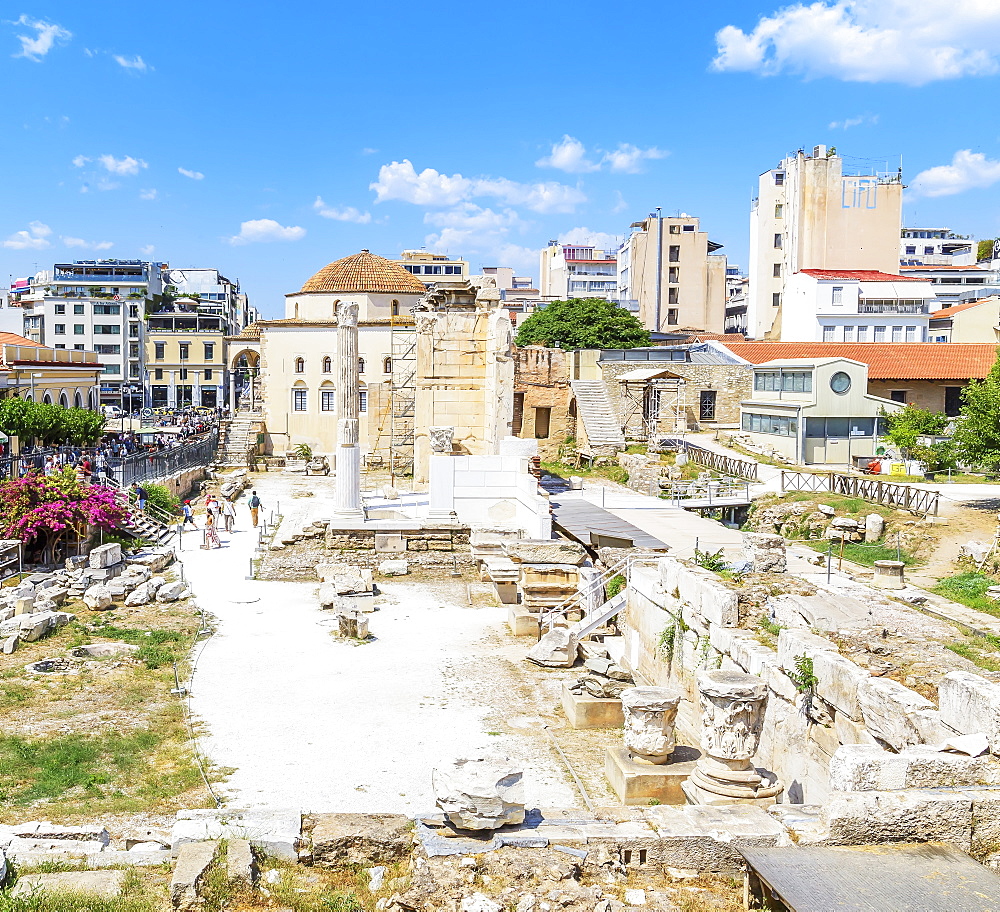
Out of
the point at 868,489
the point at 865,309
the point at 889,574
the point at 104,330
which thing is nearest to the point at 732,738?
the point at 889,574

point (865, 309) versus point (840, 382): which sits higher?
point (865, 309)

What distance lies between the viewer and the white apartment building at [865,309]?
152ft

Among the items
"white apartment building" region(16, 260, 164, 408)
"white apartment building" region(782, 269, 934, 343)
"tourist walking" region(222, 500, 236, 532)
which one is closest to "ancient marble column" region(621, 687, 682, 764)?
"tourist walking" region(222, 500, 236, 532)

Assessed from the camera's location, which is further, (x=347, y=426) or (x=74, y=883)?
(x=347, y=426)

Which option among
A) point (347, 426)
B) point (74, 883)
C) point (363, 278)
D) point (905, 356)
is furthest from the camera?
point (363, 278)

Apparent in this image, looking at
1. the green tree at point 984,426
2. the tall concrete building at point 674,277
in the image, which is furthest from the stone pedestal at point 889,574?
the tall concrete building at point 674,277

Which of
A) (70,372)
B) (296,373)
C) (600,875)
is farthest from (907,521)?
(70,372)

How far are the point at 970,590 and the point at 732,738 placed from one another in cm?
836

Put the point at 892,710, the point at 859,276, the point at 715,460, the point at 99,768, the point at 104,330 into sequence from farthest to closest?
1. the point at 104,330
2. the point at 859,276
3. the point at 715,460
4. the point at 99,768
5. the point at 892,710

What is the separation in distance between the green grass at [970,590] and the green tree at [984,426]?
5.92 metres

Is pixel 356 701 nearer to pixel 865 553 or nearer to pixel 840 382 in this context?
pixel 865 553

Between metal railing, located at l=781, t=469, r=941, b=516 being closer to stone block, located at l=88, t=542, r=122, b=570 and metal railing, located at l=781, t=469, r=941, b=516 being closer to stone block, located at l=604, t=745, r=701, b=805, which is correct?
stone block, located at l=604, t=745, r=701, b=805

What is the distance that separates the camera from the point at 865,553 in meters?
18.5

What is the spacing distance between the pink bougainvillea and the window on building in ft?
66.9
